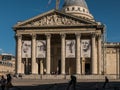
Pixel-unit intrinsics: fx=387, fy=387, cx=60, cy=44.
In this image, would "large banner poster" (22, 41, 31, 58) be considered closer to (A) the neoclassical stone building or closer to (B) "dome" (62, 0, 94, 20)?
(A) the neoclassical stone building

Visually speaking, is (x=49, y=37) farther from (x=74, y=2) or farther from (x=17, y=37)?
(x=74, y=2)

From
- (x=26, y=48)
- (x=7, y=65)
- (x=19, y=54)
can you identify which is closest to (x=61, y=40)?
(x=26, y=48)

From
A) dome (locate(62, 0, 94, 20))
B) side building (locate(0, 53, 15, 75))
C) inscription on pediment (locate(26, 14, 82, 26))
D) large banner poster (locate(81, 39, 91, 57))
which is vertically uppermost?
dome (locate(62, 0, 94, 20))

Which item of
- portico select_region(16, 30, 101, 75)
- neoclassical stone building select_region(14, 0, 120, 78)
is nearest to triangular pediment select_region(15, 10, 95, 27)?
neoclassical stone building select_region(14, 0, 120, 78)

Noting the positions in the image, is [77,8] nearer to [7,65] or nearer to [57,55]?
[57,55]

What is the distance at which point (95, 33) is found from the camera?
85.5 m

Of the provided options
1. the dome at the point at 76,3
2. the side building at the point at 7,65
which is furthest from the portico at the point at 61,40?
the side building at the point at 7,65

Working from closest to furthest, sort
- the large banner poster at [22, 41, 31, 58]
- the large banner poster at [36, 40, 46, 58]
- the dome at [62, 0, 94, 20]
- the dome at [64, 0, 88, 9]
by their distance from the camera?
1. the large banner poster at [36, 40, 46, 58]
2. the large banner poster at [22, 41, 31, 58]
3. the dome at [62, 0, 94, 20]
4. the dome at [64, 0, 88, 9]

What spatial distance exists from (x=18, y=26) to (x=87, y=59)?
18952 millimetres

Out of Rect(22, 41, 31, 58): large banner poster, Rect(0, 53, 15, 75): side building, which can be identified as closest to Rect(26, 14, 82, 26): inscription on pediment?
Rect(22, 41, 31, 58): large banner poster

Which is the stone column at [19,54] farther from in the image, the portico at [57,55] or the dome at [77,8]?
the dome at [77,8]

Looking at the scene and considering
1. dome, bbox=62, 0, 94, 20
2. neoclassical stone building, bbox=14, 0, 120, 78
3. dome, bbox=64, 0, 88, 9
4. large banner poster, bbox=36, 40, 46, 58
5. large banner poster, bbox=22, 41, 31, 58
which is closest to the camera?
neoclassical stone building, bbox=14, 0, 120, 78

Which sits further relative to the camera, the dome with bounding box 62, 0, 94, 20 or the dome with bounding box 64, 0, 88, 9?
the dome with bounding box 64, 0, 88, 9

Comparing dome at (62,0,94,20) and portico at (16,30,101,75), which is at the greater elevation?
dome at (62,0,94,20)
